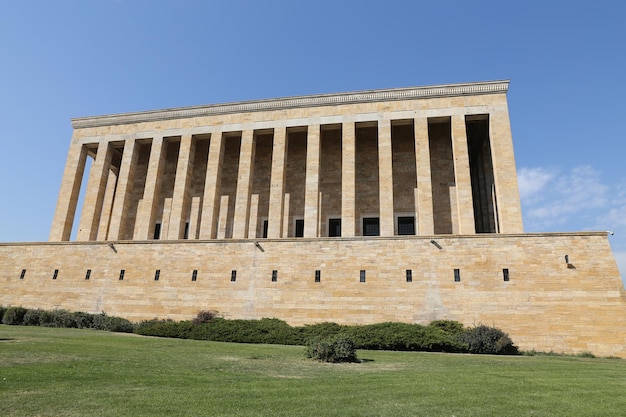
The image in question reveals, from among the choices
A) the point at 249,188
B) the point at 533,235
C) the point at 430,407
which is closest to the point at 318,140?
the point at 249,188

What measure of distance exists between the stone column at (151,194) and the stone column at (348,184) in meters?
14.6

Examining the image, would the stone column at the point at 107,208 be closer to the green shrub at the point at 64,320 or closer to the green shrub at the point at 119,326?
the green shrub at the point at 64,320

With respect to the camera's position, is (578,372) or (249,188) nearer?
→ (578,372)

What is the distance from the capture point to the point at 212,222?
28.7 meters

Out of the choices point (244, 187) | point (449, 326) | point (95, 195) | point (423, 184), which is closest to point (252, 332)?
point (449, 326)

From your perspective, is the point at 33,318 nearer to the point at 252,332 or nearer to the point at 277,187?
the point at 252,332

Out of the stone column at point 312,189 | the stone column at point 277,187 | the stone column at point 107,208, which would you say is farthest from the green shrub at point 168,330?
the stone column at point 107,208

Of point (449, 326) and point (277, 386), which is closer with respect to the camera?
point (277, 386)

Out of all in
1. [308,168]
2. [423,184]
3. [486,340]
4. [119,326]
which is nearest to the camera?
[486,340]

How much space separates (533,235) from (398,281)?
7088 millimetres

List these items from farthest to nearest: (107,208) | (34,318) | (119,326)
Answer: (107,208), (34,318), (119,326)

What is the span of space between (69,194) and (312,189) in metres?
20.3

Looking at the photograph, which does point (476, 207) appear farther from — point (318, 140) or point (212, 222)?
point (212, 222)

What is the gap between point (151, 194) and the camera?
1200 inches
